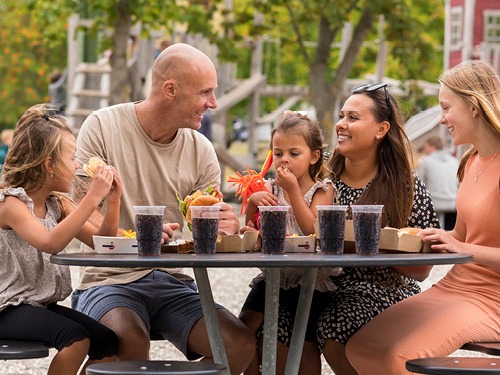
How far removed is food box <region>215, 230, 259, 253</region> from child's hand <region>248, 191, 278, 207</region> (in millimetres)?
361

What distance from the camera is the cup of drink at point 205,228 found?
4.52m

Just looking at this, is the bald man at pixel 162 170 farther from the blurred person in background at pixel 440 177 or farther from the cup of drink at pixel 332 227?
the blurred person in background at pixel 440 177

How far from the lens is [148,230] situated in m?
4.48

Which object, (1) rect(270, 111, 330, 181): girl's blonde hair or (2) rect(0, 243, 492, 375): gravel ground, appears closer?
(1) rect(270, 111, 330, 181): girl's blonde hair

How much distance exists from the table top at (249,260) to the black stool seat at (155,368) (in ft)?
1.37

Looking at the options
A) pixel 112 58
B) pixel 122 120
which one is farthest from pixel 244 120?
pixel 122 120

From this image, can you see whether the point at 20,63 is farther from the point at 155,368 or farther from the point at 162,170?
the point at 155,368

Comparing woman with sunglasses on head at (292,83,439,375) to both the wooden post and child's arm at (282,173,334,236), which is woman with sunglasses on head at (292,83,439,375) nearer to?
child's arm at (282,173,334,236)

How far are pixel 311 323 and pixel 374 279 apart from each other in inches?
13.7

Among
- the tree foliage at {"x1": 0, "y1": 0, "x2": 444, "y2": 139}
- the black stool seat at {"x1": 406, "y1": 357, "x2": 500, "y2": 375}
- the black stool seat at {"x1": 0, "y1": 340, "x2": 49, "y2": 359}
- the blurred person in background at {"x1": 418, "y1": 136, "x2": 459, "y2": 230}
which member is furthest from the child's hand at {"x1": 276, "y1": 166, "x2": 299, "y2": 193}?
the blurred person in background at {"x1": 418, "y1": 136, "x2": 459, "y2": 230}

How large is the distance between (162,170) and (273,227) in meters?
1.32

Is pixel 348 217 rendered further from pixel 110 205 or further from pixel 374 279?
pixel 110 205

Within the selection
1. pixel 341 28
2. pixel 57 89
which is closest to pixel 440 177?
pixel 341 28

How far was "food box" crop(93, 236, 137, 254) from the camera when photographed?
4672mm
